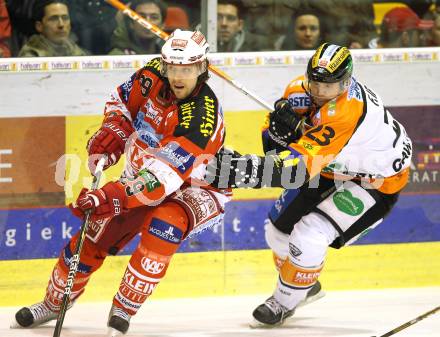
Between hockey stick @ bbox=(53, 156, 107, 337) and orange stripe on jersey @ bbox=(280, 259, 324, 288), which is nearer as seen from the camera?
hockey stick @ bbox=(53, 156, 107, 337)

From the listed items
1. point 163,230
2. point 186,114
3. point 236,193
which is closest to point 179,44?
point 186,114

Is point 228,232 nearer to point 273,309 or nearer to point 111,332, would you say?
point 273,309

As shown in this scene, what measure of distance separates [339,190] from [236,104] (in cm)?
93

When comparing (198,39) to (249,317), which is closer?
(198,39)

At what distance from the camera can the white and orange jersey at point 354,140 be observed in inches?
192

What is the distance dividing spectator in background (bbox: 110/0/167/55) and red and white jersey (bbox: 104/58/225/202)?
685mm

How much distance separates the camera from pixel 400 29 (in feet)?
20.5

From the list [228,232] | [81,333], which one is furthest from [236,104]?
→ [81,333]

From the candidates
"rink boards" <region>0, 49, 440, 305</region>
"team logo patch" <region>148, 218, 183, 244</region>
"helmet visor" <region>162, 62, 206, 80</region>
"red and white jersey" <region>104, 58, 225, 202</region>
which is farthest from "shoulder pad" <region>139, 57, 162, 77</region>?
"team logo patch" <region>148, 218, 183, 244</region>

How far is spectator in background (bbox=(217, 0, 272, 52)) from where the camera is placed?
235 inches

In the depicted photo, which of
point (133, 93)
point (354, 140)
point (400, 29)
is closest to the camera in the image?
point (354, 140)

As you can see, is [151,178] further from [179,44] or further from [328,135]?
[328,135]

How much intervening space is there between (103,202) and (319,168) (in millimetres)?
974

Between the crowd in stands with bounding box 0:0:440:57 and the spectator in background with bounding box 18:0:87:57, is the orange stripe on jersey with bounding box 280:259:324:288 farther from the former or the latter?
the spectator in background with bounding box 18:0:87:57
